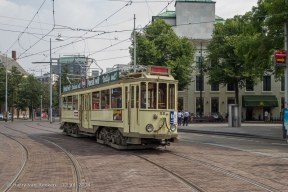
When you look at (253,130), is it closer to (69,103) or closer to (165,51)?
(69,103)

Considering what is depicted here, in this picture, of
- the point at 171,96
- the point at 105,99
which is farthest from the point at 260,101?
the point at 171,96

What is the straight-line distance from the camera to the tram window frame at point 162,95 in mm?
13601

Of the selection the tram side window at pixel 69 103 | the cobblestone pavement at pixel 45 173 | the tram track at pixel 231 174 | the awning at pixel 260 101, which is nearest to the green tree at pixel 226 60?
the awning at pixel 260 101

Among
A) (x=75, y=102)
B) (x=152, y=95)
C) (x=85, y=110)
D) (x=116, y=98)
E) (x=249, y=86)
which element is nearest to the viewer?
(x=152, y=95)

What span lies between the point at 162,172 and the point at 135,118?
4064 millimetres

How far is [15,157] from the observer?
12914mm

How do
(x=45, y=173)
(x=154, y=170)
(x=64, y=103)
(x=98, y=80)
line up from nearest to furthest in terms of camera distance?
(x=45, y=173) < (x=154, y=170) < (x=98, y=80) < (x=64, y=103)

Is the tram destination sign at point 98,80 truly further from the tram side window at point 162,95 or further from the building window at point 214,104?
the building window at point 214,104

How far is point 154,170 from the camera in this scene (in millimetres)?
10047

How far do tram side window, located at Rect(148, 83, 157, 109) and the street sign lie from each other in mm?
11547

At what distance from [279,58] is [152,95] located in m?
11.9

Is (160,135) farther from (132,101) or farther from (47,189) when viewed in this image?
(47,189)

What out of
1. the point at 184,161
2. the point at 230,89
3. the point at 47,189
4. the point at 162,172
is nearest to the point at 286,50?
the point at 184,161

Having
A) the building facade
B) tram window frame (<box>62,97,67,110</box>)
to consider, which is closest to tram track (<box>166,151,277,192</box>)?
tram window frame (<box>62,97,67,110</box>)
